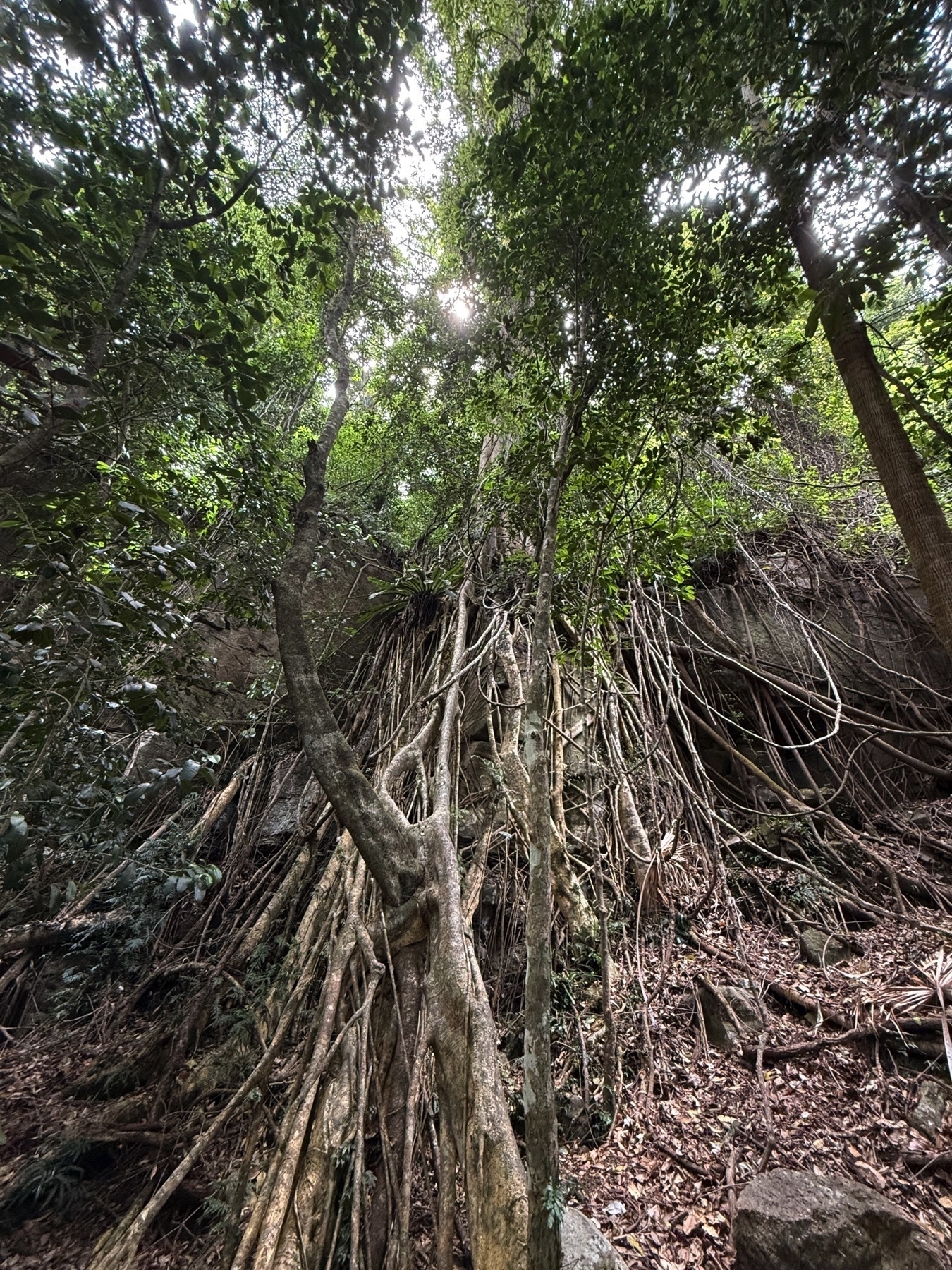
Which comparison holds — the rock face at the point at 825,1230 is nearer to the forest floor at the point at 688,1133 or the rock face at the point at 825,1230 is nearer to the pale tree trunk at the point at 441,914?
the forest floor at the point at 688,1133

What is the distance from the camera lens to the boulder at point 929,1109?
194cm

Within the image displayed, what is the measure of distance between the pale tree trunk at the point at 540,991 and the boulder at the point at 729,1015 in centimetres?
147

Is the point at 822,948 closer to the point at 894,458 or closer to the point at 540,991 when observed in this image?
the point at 540,991

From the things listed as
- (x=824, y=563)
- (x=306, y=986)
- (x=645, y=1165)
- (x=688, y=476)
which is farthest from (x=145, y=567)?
(x=824, y=563)

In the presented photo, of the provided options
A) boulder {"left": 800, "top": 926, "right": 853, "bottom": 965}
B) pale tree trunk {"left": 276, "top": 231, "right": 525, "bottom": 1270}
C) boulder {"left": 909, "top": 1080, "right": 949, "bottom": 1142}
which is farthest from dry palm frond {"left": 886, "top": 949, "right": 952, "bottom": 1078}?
pale tree trunk {"left": 276, "top": 231, "right": 525, "bottom": 1270}

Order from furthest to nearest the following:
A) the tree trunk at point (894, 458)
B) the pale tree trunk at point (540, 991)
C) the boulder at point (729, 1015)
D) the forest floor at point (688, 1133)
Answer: the boulder at point (729, 1015) < the forest floor at point (688, 1133) < the tree trunk at point (894, 458) < the pale tree trunk at point (540, 991)

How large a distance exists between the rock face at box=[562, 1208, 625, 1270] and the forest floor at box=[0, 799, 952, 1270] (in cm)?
16

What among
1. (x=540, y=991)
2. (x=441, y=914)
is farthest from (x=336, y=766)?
(x=540, y=991)

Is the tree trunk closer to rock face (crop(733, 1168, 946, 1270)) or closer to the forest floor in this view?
rock face (crop(733, 1168, 946, 1270))

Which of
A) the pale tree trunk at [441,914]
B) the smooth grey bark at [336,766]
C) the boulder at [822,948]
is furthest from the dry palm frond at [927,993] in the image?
the smooth grey bark at [336,766]

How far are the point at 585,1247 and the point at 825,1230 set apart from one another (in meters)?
0.72

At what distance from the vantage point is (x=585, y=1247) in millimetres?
1530

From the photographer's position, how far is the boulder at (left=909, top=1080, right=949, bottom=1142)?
194cm

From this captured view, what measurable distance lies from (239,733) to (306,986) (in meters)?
2.29
